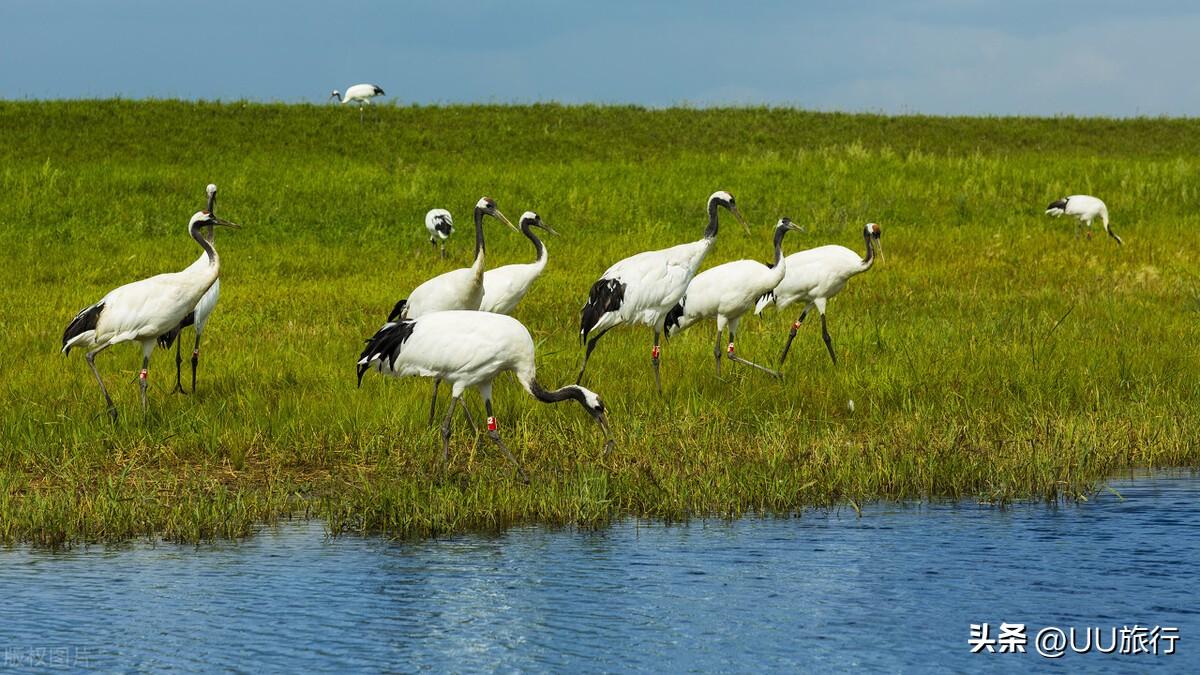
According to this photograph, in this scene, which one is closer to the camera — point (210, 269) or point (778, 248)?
point (210, 269)

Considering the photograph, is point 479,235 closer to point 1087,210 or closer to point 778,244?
point 778,244

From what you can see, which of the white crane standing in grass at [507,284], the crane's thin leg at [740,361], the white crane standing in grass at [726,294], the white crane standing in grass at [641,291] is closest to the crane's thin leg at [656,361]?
the white crane standing in grass at [641,291]

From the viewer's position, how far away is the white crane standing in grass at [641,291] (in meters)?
12.5

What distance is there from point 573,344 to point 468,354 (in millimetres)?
4957

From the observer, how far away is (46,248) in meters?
22.2

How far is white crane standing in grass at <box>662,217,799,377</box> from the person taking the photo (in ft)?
43.6

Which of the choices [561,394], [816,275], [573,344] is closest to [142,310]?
[561,394]

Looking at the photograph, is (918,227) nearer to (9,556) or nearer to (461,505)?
(461,505)

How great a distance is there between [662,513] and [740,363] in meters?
5.22

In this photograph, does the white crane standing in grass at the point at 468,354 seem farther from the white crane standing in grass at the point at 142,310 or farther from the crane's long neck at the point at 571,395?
the white crane standing in grass at the point at 142,310

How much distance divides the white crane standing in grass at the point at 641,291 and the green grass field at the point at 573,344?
48 cm

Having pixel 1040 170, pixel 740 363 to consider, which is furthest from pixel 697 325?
pixel 1040 170

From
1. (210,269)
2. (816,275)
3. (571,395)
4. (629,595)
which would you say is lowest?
(629,595)

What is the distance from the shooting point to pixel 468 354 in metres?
9.28
